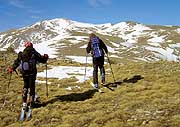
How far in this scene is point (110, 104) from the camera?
66.4 ft

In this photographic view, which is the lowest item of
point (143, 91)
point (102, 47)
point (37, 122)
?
point (37, 122)

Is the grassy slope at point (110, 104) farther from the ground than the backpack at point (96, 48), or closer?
closer

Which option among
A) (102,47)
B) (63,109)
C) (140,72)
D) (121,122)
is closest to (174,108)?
(121,122)

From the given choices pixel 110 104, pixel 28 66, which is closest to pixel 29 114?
pixel 28 66

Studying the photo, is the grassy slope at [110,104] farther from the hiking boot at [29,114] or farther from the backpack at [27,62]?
the backpack at [27,62]

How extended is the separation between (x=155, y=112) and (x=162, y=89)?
533 centimetres

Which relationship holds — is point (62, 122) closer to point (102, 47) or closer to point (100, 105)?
point (100, 105)

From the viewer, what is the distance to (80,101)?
71.7 ft

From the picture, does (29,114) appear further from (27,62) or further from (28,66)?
(27,62)

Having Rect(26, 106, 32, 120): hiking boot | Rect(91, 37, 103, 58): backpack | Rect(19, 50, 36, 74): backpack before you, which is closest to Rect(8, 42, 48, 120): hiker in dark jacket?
Rect(19, 50, 36, 74): backpack

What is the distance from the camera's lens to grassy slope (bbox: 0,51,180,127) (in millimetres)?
16859

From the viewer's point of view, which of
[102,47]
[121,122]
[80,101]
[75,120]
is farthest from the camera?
[102,47]

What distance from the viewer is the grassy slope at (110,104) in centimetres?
1686

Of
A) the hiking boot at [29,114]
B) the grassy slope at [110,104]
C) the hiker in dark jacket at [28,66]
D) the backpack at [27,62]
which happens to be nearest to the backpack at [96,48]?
the grassy slope at [110,104]
